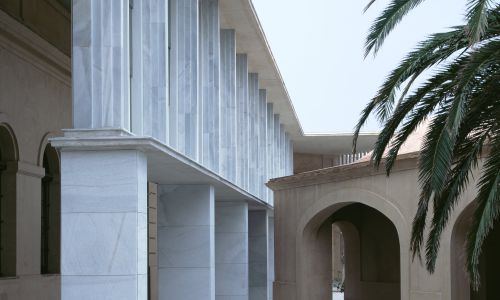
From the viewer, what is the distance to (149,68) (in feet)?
54.4

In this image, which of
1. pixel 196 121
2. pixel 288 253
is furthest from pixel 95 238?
pixel 288 253

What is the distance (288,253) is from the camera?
2992cm

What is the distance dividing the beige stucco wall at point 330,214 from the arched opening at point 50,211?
6.75 meters

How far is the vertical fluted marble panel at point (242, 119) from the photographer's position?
2855 cm

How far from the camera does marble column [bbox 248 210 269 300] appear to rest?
34969 mm

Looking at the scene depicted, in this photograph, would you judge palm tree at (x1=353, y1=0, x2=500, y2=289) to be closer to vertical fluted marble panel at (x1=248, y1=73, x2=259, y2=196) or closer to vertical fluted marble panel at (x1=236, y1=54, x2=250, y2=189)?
vertical fluted marble panel at (x1=236, y1=54, x2=250, y2=189)

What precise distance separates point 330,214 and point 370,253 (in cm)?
617

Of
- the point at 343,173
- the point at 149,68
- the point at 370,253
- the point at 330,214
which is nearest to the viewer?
the point at 149,68

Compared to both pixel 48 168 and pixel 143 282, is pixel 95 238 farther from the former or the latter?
pixel 48 168

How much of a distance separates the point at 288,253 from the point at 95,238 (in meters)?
16.8

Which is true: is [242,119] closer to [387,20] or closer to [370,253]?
[370,253]

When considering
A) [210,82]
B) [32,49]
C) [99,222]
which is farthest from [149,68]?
[32,49]

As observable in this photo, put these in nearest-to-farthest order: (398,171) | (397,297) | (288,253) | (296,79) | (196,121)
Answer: (196,121)
(398,171)
(288,253)
(397,297)
(296,79)

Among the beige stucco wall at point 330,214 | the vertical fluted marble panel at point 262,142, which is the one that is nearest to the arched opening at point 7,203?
the beige stucco wall at point 330,214
